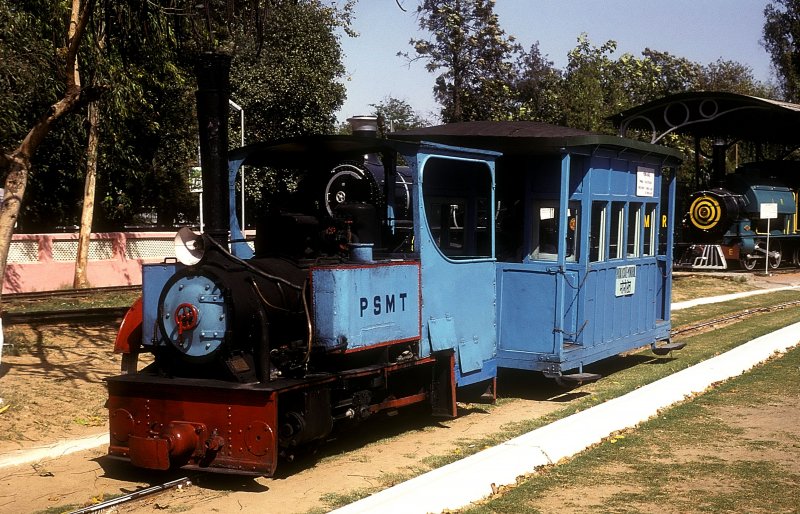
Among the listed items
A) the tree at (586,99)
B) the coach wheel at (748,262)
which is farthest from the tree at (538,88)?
the coach wheel at (748,262)

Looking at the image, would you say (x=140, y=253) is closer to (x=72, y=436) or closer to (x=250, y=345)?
(x=72, y=436)

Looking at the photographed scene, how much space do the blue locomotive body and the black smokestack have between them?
0.23 m

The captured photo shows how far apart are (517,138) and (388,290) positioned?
9.55 ft

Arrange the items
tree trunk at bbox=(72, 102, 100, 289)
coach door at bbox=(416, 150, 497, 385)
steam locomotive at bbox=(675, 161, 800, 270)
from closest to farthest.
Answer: coach door at bbox=(416, 150, 497, 385)
tree trunk at bbox=(72, 102, 100, 289)
steam locomotive at bbox=(675, 161, 800, 270)

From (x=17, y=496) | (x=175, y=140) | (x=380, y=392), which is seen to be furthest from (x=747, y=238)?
(x=17, y=496)

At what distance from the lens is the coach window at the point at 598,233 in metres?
10.5

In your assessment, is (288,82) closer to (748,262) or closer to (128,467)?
(748,262)

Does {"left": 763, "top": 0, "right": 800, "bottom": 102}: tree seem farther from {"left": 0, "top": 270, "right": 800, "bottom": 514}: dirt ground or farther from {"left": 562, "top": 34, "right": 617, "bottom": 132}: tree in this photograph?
{"left": 0, "top": 270, "right": 800, "bottom": 514}: dirt ground

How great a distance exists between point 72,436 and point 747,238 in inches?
1063

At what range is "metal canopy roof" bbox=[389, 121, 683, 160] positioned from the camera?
969cm

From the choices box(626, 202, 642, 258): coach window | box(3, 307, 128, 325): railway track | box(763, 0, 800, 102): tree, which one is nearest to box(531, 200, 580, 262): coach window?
box(626, 202, 642, 258): coach window

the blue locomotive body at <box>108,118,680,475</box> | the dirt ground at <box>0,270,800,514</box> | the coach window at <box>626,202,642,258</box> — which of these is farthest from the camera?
the coach window at <box>626,202,642,258</box>

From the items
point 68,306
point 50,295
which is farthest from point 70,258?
point 68,306

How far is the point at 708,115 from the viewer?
1019 inches
